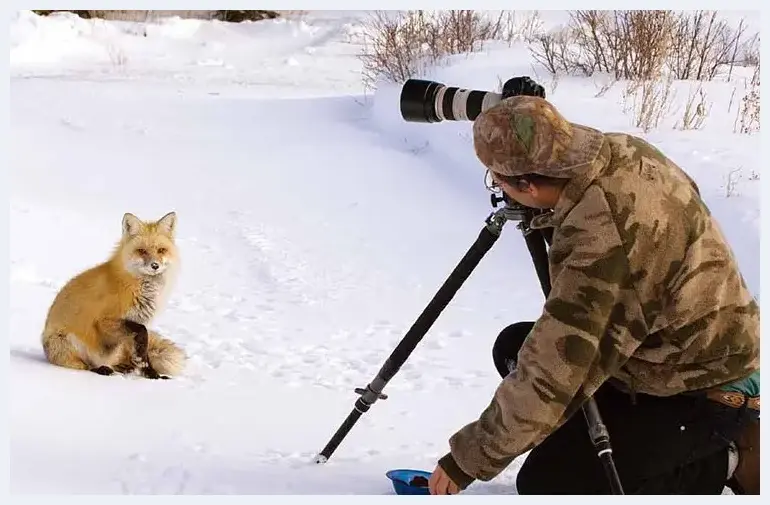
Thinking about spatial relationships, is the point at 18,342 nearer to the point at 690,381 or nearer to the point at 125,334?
the point at 125,334

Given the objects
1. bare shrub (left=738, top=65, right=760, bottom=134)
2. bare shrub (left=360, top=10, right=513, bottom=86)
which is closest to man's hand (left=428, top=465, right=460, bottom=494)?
bare shrub (left=738, top=65, right=760, bottom=134)

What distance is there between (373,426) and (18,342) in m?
1.78

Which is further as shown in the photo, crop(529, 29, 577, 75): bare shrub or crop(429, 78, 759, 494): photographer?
crop(529, 29, 577, 75): bare shrub

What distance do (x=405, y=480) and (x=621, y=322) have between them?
0.86m

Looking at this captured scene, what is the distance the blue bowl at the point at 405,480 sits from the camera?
87.2 inches

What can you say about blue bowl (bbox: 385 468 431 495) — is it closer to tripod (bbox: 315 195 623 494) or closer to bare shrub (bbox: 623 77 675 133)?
tripod (bbox: 315 195 623 494)

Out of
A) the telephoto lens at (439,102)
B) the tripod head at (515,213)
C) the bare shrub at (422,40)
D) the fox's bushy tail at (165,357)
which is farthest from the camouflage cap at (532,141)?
the bare shrub at (422,40)

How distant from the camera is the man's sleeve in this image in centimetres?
162

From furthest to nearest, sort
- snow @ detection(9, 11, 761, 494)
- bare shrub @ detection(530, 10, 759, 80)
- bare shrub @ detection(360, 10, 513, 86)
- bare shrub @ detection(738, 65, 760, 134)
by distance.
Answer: bare shrub @ detection(360, 10, 513, 86) < bare shrub @ detection(530, 10, 759, 80) < bare shrub @ detection(738, 65, 760, 134) < snow @ detection(9, 11, 761, 494)

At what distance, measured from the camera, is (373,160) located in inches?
309

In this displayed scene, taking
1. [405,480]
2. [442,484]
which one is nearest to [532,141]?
[442,484]

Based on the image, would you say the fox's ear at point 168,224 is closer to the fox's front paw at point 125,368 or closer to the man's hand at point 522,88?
the fox's front paw at point 125,368

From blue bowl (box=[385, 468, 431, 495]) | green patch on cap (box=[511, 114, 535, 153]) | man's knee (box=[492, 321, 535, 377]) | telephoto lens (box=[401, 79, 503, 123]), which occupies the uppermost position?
green patch on cap (box=[511, 114, 535, 153])

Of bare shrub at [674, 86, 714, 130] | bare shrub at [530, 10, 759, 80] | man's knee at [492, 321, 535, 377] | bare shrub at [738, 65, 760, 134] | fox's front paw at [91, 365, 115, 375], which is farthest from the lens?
bare shrub at [530, 10, 759, 80]
